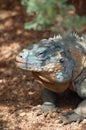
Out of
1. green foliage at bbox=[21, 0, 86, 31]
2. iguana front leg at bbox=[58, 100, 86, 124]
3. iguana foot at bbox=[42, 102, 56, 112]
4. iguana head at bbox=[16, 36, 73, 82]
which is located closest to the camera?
iguana head at bbox=[16, 36, 73, 82]

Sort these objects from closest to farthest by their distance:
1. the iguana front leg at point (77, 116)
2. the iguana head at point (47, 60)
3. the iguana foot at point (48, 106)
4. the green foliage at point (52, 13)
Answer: the iguana head at point (47, 60), the iguana front leg at point (77, 116), the iguana foot at point (48, 106), the green foliage at point (52, 13)

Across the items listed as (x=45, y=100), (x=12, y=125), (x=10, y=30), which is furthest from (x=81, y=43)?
(x=10, y=30)

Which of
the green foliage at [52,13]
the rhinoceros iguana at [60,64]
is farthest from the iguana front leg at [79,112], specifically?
the green foliage at [52,13]

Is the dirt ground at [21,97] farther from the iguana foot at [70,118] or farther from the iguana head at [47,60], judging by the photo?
the iguana head at [47,60]

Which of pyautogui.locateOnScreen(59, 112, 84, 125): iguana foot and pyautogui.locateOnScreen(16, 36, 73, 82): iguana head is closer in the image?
pyautogui.locateOnScreen(16, 36, 73, 82): iguana head

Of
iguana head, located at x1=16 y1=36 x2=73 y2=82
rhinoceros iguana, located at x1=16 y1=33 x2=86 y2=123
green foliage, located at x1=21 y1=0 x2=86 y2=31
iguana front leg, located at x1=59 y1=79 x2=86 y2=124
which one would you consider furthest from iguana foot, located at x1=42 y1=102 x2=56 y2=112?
green foliage, located at x1=21 y1=0 x2=86 y2=31

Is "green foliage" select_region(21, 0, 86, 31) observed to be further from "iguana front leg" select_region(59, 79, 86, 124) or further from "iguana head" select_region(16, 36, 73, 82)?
"iguana front leg" select_region(59, 79, 86, 124)

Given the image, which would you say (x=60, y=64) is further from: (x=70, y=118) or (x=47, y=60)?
(x=70, y=118)

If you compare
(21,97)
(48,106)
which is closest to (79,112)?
(48,106)
